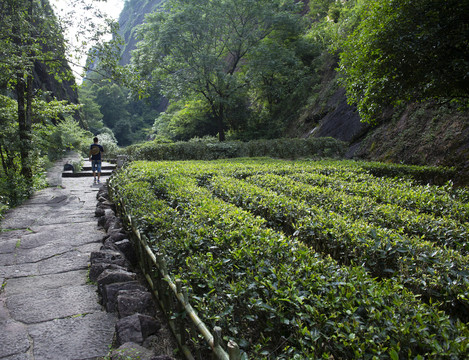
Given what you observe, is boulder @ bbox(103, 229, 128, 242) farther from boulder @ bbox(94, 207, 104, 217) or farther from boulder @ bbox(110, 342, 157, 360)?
boulder @ bbox(110, 342, 157, 360)

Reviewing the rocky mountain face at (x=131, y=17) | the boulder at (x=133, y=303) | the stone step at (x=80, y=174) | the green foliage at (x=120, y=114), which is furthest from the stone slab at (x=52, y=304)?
the rocky mountain face at (x=131, y=17)

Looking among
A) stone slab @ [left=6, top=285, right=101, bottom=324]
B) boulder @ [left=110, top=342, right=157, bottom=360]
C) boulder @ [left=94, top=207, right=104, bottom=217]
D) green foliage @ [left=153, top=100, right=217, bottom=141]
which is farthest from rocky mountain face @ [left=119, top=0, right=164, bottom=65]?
boulder @ [left=110, top=342, right=157, bottom=360]

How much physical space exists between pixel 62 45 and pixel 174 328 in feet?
28.9

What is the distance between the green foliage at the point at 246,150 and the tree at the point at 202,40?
4.87 metres

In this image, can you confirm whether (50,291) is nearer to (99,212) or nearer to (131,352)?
(131,352)

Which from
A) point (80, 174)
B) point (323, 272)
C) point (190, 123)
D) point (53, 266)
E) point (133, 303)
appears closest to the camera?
point (323, 272)

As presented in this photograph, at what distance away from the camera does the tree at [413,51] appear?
539cm

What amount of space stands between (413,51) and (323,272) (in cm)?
526

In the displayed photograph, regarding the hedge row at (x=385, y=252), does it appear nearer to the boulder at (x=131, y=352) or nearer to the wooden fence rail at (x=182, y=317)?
the wooden fence rail at (x=182, y=317)

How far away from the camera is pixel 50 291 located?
3.44 metres

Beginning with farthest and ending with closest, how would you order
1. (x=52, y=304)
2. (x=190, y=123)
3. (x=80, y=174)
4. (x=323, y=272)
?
(x=190, y=123), (x=80, y=174), (x=52, y=304), (x=323, y=272)

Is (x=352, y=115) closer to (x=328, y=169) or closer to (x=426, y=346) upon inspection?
(x=328, y=169)

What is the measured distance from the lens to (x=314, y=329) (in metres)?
1.75

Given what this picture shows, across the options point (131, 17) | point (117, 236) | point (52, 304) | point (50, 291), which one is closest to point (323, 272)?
point (52, 304)
